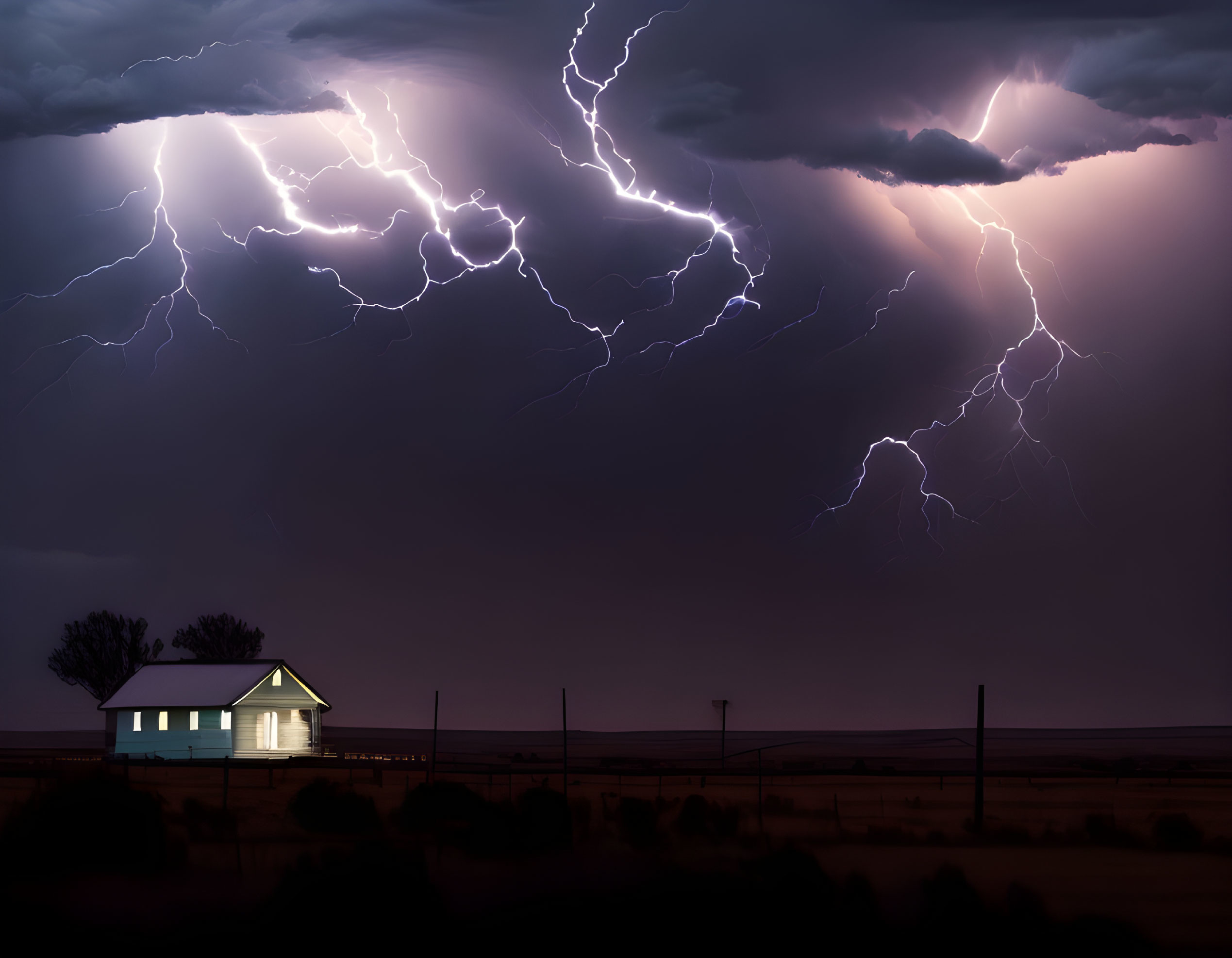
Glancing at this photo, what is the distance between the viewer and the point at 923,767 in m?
65.3

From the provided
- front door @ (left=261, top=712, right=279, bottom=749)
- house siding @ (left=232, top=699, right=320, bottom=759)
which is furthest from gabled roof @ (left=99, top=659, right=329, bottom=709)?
front door @ (left=261, top=712, right=279, bottom=749)

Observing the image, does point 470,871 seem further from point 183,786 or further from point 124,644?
point 124,644

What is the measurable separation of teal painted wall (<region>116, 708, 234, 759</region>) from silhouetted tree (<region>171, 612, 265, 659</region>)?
22.4 meters

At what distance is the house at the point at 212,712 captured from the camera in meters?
39.8

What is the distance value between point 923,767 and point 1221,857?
151ft

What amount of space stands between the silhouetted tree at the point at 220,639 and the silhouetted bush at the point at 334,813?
41677mm

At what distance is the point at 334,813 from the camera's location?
2214cm

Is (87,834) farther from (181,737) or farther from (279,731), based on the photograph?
(279,731)

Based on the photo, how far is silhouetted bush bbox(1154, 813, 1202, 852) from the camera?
2183 cm

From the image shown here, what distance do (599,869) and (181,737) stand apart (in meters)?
26.8

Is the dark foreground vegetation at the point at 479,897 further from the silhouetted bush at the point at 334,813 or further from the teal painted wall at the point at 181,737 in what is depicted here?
the teal painted wall at the point at 181,737

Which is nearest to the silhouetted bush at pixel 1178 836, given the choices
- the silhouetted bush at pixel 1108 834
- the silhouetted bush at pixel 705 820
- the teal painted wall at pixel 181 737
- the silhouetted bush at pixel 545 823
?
the silhouetted bush at pixel 1108 834

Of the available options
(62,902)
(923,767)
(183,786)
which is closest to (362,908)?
(62,902)

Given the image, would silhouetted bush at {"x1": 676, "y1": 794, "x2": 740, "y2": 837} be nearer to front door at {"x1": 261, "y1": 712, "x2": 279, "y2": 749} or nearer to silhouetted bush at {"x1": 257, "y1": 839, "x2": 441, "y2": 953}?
silhouetted bush at {"x1": 257, "y1": 839, "x2": 441, "y2": 953}
